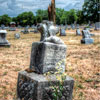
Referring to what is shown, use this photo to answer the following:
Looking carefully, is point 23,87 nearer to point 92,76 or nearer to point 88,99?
point 88,99

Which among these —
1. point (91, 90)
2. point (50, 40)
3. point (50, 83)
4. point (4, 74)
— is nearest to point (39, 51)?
point (50, 40)

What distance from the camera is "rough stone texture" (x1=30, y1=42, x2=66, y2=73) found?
10.1 feet

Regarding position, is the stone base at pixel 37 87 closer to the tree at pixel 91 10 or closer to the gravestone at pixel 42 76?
the gravestone at pixel 42 76

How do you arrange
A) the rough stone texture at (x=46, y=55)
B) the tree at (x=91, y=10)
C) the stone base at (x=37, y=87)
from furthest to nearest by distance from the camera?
the tree at (x=91, y=10) → the rough stone texture at (x=46, y=55) → the stone base at (x=37, y=87)

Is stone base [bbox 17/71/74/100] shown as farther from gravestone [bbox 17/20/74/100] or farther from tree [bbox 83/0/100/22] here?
tree [bbox 83/0/100/22]

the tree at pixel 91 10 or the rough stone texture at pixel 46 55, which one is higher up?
the tree at pixel 91 10

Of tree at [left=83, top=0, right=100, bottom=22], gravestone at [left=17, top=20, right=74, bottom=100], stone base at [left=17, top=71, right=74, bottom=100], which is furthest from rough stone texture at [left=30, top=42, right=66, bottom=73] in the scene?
tree at [left=83, top=0, right=100, bottom=22]

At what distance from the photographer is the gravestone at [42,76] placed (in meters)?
2.81

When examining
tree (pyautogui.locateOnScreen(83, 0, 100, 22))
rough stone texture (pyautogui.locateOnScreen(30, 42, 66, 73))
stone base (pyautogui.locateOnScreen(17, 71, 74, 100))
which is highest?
tree (pyautogui.locateOnScreen(83, 0, 100, 22))

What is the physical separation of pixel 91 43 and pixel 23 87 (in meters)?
11.6

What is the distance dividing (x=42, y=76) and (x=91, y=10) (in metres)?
55.6

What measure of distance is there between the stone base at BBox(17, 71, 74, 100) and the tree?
5345 cm

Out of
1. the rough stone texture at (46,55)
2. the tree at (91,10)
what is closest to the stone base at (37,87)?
the rough stone texture at (46,55)

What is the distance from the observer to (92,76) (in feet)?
17.5
